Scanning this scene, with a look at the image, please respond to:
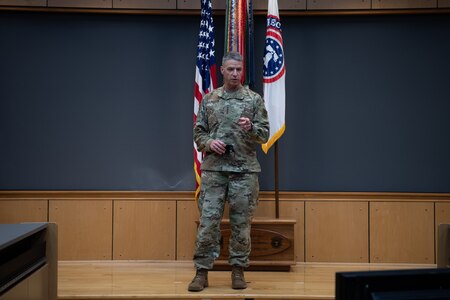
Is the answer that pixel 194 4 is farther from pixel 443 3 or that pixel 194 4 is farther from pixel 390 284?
pixel 390 284

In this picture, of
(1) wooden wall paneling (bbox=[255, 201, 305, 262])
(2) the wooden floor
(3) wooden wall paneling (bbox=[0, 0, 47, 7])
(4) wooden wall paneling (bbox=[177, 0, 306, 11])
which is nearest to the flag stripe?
(4) wooden wall paneling (bbox=[177, 0, 306, 11])

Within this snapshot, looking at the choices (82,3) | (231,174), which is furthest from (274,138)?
(82,3)

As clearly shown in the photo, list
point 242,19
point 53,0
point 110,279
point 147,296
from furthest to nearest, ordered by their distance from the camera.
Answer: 1. point 53,0
2. point 242,19
3. point 110,279
4. point 147,296

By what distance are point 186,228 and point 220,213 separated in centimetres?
115

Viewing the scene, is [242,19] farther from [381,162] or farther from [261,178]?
[381,162]

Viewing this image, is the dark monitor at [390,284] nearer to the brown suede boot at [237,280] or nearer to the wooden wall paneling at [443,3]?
the brown suede boot at [237,280]

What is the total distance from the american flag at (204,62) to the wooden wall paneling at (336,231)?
980mm

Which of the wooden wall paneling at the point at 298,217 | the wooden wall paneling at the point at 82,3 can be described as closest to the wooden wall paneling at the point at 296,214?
the wooden wall paneling at the point at 298,217

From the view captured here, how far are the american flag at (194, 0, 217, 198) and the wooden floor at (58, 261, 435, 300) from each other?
0.67m

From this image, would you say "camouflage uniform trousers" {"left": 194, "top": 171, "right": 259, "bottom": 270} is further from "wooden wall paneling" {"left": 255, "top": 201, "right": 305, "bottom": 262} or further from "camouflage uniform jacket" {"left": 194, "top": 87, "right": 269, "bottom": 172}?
"wooden wall paneling" {"left": 255, "top": 201, "right": 305, "bottom": 262}

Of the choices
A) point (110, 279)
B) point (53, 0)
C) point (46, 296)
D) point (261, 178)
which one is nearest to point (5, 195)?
point (110, 279)

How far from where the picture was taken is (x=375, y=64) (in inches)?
180

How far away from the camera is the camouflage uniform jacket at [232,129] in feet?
11.3

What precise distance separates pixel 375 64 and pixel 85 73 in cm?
229
